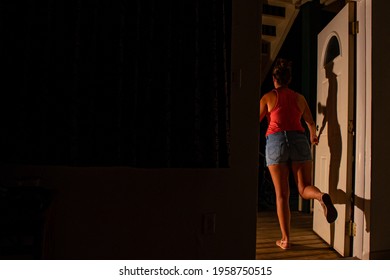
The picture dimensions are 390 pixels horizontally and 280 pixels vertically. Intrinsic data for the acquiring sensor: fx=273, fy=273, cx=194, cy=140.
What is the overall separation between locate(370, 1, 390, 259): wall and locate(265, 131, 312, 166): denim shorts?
1.52 ft

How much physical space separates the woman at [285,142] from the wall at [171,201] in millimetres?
486

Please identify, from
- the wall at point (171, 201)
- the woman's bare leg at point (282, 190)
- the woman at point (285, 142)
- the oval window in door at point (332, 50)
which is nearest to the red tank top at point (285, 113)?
the woman at point (285, 142)

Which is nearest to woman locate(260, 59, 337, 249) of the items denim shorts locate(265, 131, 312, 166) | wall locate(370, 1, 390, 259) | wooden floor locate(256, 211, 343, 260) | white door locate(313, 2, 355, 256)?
denim shorts locate(265, 131, 312, 166)

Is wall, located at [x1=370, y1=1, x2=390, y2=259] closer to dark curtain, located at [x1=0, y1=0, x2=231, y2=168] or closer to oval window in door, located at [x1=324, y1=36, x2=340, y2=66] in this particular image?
oval window in door, located at [x1=324, y1=36, x2=340, y2=66]

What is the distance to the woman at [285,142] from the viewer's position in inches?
84.7

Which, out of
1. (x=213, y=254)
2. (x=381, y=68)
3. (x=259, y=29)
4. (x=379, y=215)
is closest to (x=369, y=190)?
(x=379, y=215)

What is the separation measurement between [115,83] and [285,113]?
4.41ft

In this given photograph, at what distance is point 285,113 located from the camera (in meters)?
2.17

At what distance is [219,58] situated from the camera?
1.62 meters

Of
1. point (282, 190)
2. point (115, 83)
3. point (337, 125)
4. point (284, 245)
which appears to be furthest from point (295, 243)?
point (115, 83)

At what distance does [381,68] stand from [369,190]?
882 millimetres

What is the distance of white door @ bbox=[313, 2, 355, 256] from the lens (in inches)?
81.6

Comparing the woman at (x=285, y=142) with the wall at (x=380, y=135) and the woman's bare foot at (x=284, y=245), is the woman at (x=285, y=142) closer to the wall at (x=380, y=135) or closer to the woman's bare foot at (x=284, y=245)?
the woman's bare foot at (x=284, y=245)
